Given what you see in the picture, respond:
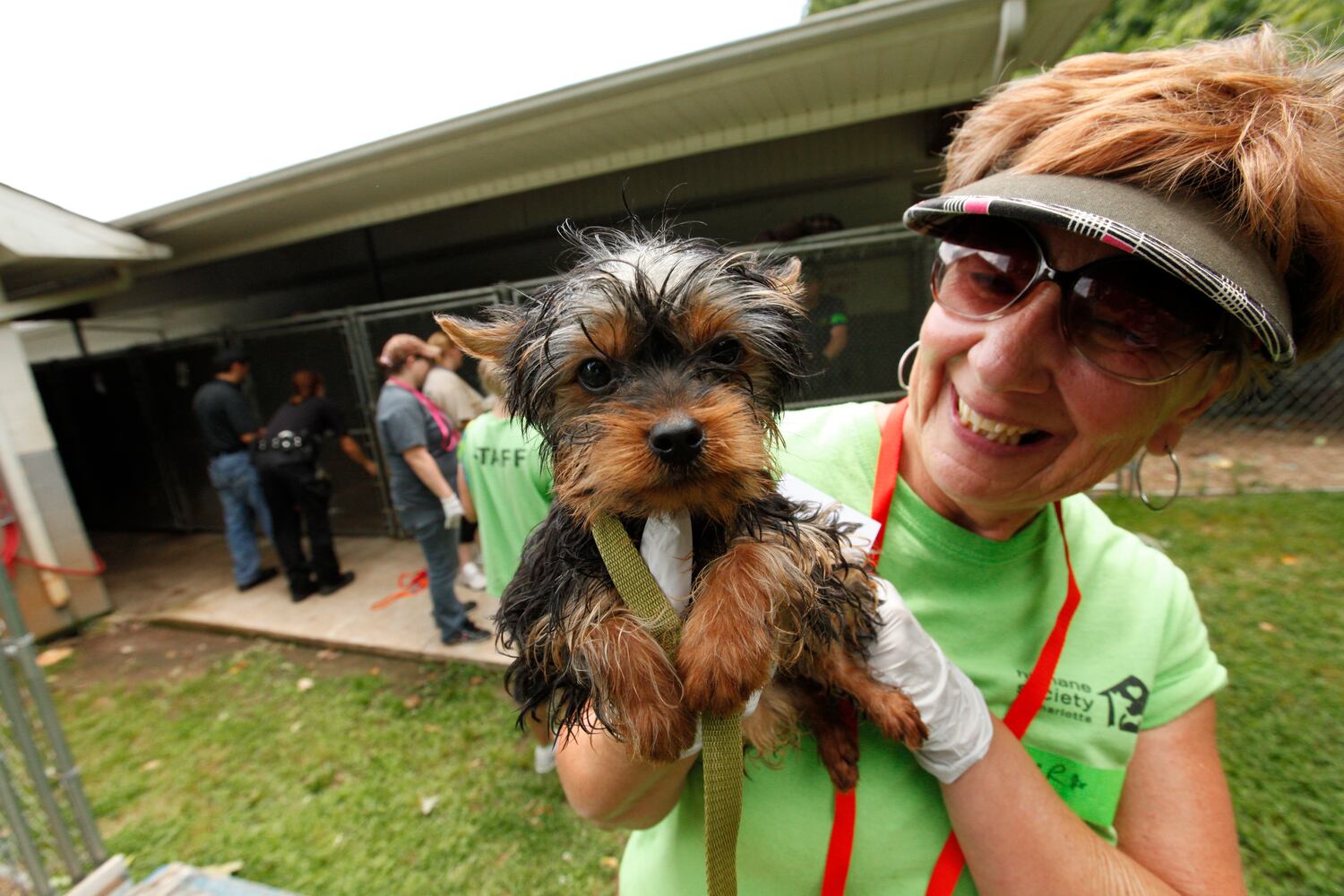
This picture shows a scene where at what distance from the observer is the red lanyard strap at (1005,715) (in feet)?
4.26

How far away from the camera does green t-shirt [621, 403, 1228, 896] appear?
1355mm

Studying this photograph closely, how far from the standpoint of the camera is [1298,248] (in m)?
1.19

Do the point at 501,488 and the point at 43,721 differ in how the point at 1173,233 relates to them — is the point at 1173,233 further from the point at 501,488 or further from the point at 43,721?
the point at 43,721

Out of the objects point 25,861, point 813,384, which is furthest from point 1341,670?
point 25,861

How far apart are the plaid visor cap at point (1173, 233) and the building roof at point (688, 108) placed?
4244mm

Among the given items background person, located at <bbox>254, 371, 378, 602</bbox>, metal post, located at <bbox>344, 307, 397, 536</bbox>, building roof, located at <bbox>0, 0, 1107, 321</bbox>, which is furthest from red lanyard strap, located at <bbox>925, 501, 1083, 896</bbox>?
metal post, located at <bbox>344, 307, 397, 536</bbox>

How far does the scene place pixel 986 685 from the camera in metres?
1.53

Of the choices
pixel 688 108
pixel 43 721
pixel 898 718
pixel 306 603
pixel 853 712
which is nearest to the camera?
pixel 898 718

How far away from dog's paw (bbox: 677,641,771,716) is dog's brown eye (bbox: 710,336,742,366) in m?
0.62

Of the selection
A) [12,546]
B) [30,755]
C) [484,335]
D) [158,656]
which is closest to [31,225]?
[484,335]

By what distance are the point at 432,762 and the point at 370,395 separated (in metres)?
5.57

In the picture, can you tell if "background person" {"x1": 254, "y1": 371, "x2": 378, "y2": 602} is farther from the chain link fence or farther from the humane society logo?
the humane society logo

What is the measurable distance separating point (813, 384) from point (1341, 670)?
4617mm

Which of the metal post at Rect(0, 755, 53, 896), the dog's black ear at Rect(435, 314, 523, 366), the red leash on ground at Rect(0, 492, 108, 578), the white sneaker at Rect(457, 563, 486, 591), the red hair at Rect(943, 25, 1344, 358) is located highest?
the red hair at Rect(943, 25, 1344, 358)
